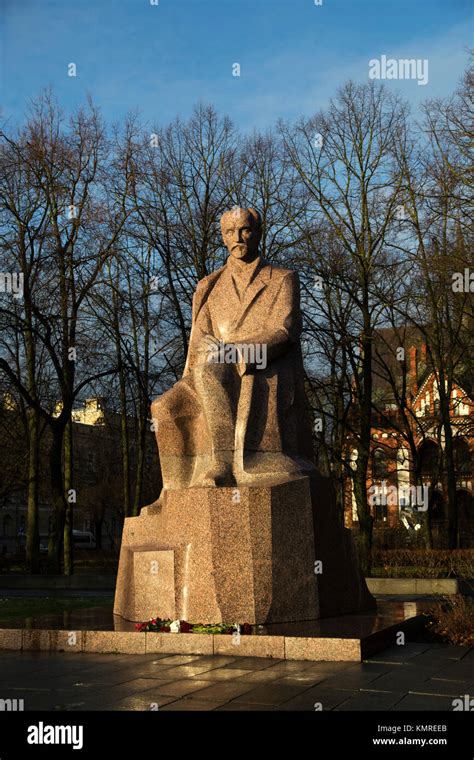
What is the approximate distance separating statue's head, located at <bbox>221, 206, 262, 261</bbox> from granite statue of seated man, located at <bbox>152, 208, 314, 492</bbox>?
0.01 metres

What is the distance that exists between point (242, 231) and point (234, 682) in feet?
17.7

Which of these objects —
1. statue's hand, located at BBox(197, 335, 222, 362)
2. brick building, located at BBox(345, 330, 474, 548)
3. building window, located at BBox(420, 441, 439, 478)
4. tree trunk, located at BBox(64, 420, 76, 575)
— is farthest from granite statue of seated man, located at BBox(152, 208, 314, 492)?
building window, located at BBox(420, 441, 439, 478)

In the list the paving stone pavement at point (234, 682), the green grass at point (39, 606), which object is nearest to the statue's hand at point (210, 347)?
the paving stone pavement at point (234, 682)

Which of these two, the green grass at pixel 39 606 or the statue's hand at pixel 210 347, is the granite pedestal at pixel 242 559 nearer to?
the statue's hand at pixel 210 347

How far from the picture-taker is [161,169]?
2598 centimetres

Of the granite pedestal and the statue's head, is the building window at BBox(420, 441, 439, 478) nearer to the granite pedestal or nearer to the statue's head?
the statue's head

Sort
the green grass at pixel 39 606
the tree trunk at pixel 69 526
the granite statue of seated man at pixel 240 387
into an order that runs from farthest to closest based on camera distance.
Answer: the tree trunk at pixel 69 526, the green grass at pixel 39 606, the granite statue of seated man at pixel 240 387

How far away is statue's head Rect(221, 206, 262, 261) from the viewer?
402 inches

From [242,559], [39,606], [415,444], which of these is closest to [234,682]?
[242,559]

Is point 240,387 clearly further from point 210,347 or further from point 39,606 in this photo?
point 39,606

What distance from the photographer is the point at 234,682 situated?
6.48m

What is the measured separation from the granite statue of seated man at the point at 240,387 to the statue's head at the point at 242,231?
0.04 feet

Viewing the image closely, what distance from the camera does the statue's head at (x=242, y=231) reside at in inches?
402
